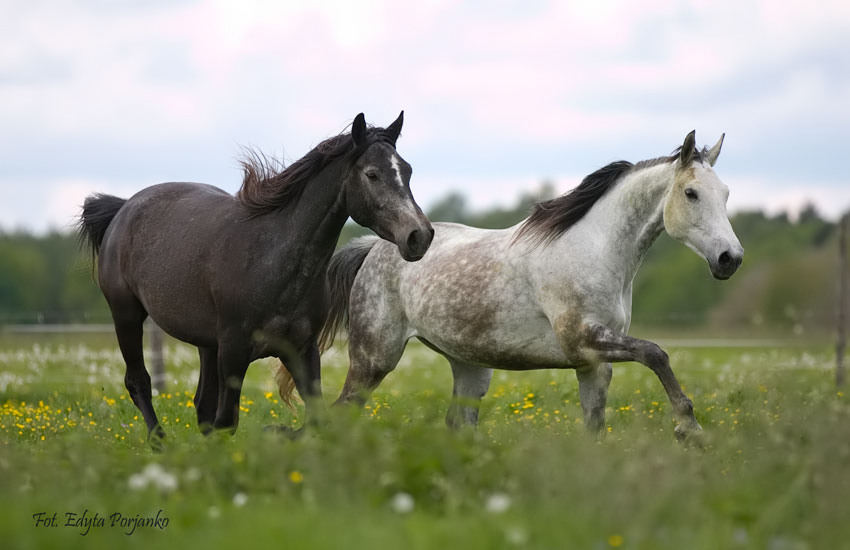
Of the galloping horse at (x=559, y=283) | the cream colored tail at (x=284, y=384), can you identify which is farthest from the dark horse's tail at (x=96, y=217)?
the galloping horse at (x=559, y=283)

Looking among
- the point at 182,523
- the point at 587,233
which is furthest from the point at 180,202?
the point at 182,523

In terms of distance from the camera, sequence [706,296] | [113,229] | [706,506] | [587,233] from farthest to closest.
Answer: [706,296] < [113,229] < [587,233] < [706,506]

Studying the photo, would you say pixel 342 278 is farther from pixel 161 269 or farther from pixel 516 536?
pixel 516 536

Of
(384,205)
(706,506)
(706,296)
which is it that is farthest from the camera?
(706,296)

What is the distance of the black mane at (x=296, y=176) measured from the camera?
19.7 feet

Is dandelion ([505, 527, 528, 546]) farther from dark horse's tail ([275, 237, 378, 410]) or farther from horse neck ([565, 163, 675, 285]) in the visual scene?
dark horse's tail ([275, 237, 378, 410])

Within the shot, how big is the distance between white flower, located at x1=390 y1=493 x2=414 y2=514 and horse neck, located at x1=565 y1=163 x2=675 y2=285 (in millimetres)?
3106

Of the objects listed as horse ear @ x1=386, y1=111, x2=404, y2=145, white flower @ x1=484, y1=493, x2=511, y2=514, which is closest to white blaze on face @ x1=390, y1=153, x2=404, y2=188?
horse ear @ x1=386, y1=111, x2=404, y2=145

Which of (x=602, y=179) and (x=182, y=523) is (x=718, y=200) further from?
(x=182, y=523)

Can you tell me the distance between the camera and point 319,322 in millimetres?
6109

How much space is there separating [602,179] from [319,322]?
234 cm

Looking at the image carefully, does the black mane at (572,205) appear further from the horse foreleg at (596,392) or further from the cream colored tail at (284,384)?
the cream colored tail at (284,384)

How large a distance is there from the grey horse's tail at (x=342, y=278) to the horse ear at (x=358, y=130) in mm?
2079

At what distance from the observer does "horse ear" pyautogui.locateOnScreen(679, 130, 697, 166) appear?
20.5ft
